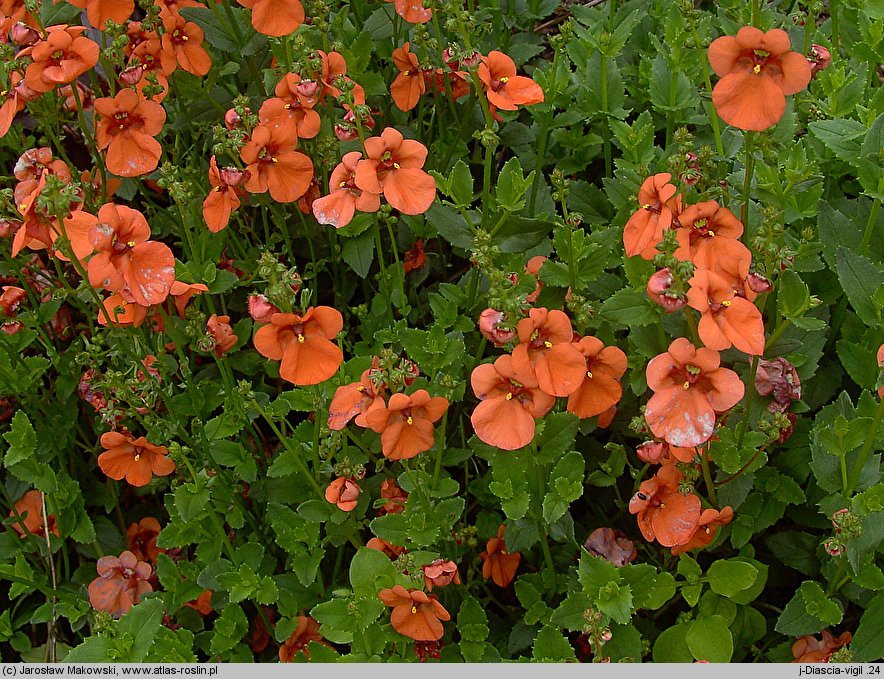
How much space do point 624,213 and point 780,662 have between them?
131 centimetres

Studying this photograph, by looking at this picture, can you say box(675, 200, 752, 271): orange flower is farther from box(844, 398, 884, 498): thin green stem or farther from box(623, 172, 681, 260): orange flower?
box(844, 398, 884, 498): thin green stem

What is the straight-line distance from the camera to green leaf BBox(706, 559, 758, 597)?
7.45 ft

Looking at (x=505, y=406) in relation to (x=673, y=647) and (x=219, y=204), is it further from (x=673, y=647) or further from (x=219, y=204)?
(x=219, y=204)

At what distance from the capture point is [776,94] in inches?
78.2

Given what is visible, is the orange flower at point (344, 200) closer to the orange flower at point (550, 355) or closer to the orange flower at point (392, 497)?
the orange flower at point (550, 355)

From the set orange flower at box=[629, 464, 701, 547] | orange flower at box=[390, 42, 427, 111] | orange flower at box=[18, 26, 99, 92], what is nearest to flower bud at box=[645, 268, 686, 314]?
orange flower at box=[629, 464, 701, 547]

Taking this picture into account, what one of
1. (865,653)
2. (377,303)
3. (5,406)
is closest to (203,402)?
(377,303)

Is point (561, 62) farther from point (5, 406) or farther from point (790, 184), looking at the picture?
point (5, 406)

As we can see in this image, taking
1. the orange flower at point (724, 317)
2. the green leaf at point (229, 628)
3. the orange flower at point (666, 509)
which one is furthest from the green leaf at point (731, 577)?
the green leaf at point (229, 628)

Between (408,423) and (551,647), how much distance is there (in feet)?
2.12

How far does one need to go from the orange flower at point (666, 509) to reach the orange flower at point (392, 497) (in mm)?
625

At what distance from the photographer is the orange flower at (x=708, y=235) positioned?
217 centimetres

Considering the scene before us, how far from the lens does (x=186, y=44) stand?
9.50 ft

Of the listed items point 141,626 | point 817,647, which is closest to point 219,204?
point 141,626
